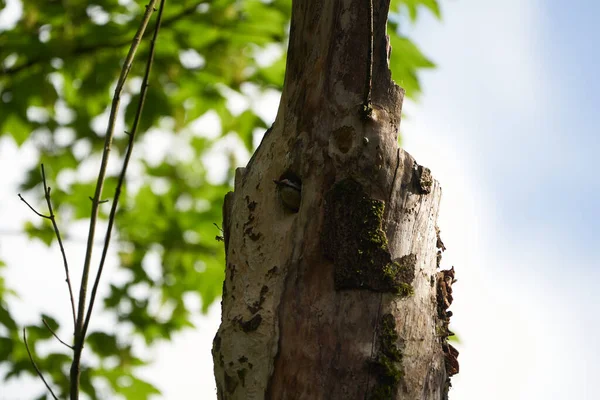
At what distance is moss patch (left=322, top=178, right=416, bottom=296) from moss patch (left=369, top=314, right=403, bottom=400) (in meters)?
0.08

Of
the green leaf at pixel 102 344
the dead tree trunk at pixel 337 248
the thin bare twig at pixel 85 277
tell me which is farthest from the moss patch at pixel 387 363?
the green leaf at pixel 102 344

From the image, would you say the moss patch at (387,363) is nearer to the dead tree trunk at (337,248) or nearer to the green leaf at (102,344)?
the dead tree trunk at (337,248)

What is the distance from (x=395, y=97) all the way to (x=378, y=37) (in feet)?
0.50

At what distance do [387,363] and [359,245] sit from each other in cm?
25

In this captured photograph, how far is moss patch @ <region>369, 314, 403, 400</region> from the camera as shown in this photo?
1249mm

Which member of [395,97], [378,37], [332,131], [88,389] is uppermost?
[378,37]

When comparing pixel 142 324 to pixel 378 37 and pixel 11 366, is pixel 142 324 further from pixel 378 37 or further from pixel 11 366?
pixel 378 37

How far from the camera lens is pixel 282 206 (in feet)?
4.82

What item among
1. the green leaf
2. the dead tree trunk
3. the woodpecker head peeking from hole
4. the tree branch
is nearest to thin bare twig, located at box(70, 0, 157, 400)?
the dead tree trunk

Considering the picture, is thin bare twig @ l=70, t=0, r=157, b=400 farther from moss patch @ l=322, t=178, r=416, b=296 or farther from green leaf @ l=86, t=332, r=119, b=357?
green leaf @ l=86, t=332, r=119, b=357

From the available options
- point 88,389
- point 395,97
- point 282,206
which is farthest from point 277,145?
point 88,389

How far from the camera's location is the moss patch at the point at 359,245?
1.32m

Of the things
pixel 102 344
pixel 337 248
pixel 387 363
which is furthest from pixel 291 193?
pixel 102 344

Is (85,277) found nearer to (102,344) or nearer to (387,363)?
(387,363)
